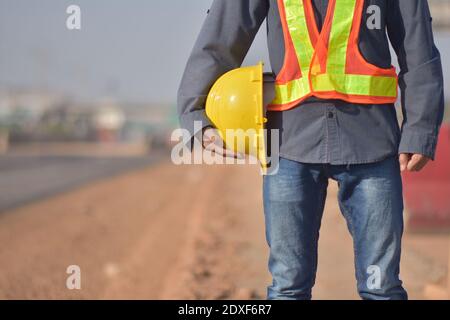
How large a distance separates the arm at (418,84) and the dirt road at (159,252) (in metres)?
2.76

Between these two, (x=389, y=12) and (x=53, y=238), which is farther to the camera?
(x=53, y=238)

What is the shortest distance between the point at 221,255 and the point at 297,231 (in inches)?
223

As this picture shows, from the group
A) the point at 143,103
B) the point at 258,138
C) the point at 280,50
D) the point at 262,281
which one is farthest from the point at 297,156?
the point at 143,103

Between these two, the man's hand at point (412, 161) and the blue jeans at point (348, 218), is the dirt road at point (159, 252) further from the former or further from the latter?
the man's hand at point (412, 161)

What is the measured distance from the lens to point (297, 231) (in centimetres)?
291

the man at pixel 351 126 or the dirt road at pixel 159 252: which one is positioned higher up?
the man at pixel 351 126

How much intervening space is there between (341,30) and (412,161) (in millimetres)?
557

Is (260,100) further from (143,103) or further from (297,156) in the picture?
(143,103)

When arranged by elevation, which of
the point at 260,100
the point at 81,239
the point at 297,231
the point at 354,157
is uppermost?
the point at 260,100

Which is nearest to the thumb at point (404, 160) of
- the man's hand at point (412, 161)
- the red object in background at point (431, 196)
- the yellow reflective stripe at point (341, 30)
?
the man's hand at point (412, 161)

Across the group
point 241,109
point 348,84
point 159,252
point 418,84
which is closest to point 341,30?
point 348,84

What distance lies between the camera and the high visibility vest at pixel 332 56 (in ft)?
9.44

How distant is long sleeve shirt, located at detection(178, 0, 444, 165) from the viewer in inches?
113

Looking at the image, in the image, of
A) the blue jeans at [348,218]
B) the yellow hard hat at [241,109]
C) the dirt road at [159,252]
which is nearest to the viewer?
the blue jeans at [348,218]
